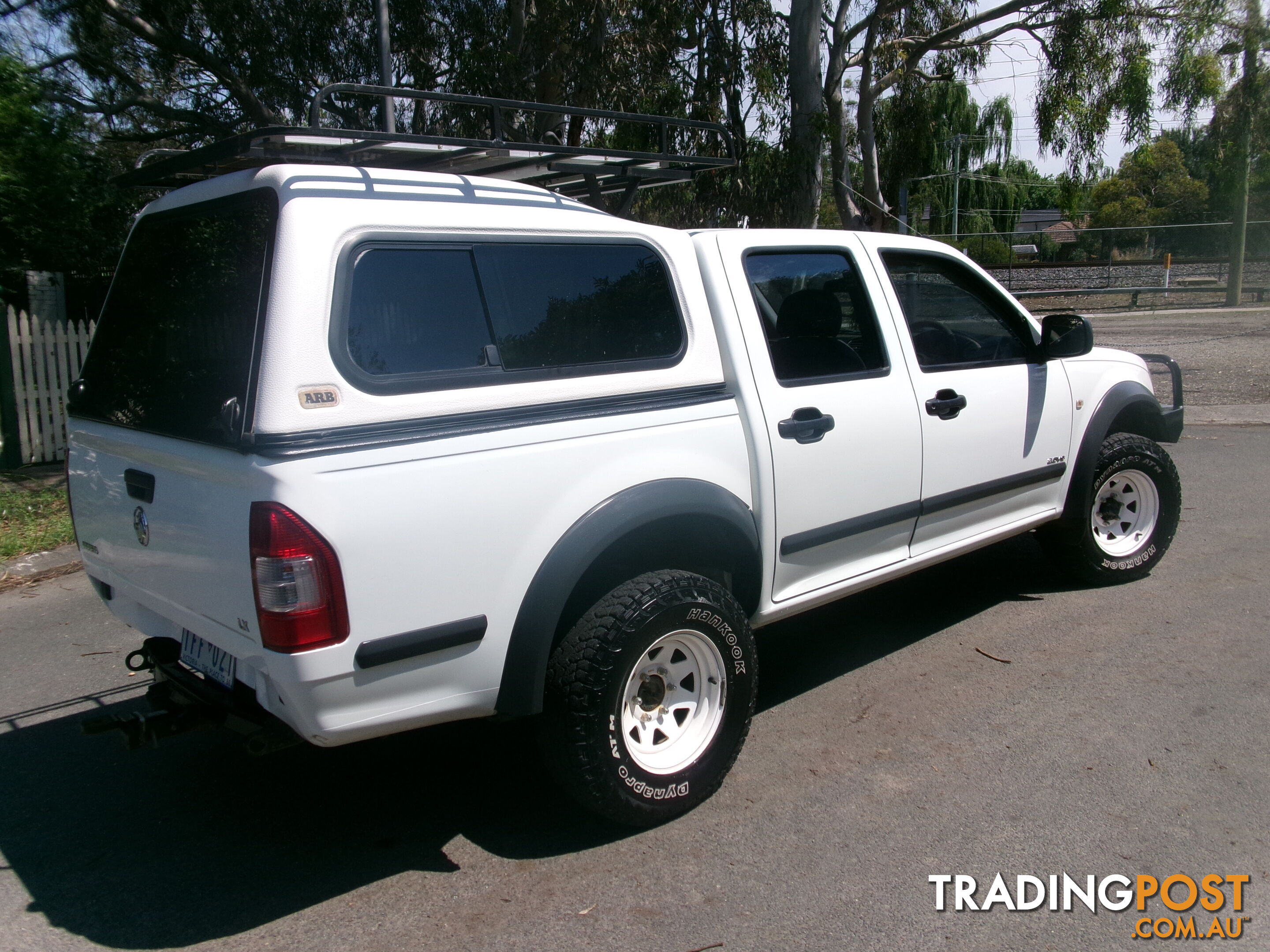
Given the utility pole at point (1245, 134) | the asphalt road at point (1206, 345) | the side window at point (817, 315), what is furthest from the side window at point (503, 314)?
the utility pole at point (1245, 134)

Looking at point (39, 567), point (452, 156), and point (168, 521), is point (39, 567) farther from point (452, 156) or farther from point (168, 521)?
point (452, 156)

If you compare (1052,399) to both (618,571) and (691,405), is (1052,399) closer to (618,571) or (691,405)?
(691,405)

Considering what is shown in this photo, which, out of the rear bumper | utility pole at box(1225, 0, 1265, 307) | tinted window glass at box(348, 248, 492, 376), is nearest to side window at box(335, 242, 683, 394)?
tinted window glass at box(348, 248, 492, 376)

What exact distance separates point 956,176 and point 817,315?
129ft

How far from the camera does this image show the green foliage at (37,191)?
9.47 meters

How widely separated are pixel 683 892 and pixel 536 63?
1221 cm

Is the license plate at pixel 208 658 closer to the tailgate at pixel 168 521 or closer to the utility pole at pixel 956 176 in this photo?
the tailgate at pixel 168 521

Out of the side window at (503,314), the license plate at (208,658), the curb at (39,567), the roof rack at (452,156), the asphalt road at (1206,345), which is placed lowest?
the curb at (39,567)

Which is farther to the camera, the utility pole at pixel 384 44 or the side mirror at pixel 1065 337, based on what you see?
the utility pole at pixel 384 44

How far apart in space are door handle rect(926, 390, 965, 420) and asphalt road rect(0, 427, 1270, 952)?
45.3 inches

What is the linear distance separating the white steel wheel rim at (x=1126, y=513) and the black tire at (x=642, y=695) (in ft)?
9.42

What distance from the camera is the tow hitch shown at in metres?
2.99

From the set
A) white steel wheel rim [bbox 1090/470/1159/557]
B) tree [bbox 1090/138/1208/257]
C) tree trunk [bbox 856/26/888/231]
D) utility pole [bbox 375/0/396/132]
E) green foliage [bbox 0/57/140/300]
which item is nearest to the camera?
white steel wheel rim [bbox 1090/470/1159/557]

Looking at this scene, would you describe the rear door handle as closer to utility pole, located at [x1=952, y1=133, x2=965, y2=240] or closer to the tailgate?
the tailgate
